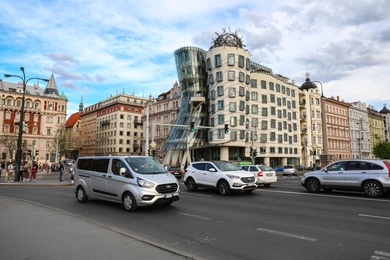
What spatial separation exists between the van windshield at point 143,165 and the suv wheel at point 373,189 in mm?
9364

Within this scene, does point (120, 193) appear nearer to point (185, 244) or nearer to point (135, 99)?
point (185, 244)

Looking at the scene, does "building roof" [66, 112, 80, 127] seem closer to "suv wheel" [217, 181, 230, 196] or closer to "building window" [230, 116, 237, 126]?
"building window" [230, 116, 237, 126]

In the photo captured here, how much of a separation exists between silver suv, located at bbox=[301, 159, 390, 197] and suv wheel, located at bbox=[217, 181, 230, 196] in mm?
4562

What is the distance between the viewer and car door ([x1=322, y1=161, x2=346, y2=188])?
13.5 meters

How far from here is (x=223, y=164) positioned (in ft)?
48.8

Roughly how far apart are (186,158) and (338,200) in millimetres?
43519

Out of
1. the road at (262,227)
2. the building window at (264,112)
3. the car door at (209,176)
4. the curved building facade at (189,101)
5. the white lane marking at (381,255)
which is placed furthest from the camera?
the building window at (264,112)

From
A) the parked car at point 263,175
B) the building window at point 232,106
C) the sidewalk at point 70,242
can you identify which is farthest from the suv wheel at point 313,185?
the building window at point 232,106

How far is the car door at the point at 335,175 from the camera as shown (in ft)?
44.4

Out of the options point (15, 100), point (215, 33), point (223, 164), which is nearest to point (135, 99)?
point (15, 100)

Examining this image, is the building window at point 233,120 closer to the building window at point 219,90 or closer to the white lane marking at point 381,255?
the building window at point 219,90

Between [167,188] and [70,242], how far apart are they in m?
4.04

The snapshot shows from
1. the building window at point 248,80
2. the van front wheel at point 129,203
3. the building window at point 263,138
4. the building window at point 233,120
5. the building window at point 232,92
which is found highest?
the building window at point 248,80

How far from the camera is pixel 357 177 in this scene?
1304 cm
